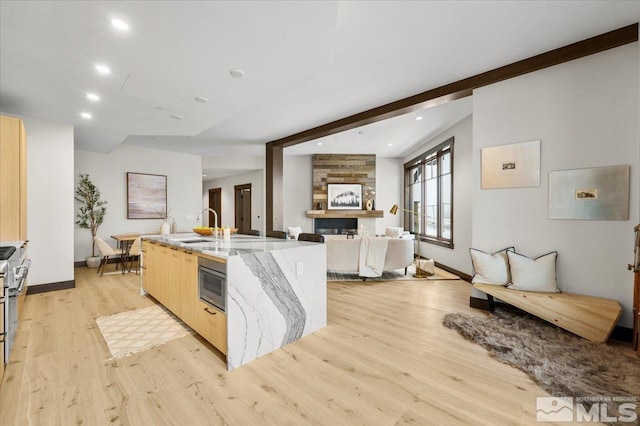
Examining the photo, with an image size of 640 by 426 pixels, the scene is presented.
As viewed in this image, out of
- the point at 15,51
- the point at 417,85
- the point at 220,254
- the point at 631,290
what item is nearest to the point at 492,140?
the point at 417,85

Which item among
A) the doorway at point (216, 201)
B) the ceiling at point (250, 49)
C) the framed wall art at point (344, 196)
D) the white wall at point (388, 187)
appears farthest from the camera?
the doorway at point (216, 201)

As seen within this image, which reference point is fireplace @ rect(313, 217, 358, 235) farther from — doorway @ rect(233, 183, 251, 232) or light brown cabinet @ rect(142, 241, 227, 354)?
light brown cabinet @ rect(142, 241, 227, 354)

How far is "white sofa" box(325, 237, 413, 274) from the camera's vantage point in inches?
192

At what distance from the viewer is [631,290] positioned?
259 centimetres

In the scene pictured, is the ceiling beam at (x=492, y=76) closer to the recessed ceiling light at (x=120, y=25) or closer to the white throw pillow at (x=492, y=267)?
the white throw pillow at (x=492, y=267)

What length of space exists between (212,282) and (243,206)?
303 inches

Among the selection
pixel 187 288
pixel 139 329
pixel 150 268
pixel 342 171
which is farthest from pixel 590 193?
pixel 342 171

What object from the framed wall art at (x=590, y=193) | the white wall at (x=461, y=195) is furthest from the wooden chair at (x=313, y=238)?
the white wall at (x=461, y=195)

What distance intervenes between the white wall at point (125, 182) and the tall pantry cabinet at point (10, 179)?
3.05 metres

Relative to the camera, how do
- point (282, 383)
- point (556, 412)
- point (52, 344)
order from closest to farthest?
point (556, 412), point (282, 383), point (52, 344)

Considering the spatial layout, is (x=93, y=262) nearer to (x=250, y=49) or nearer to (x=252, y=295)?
(x=252, y=295)

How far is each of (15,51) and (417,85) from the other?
4011 millimetres

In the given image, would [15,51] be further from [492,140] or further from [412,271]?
[412,271]

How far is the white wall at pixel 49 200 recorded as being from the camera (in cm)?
409
